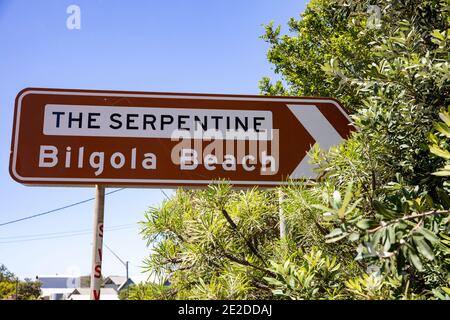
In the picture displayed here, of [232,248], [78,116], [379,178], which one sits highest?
[78,116]

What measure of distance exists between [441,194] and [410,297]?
1.59ft

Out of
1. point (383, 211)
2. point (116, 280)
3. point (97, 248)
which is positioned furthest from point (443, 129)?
point (116, 280)

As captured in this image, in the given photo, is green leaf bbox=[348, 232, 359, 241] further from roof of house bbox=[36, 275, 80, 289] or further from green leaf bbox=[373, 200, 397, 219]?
roof of house bbox=[36, 275, 80, 289]

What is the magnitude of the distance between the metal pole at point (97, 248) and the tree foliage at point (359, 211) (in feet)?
1.46

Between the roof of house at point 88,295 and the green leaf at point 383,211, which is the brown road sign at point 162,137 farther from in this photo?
the green leaf at point 383,211

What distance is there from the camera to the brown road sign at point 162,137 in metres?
3.37

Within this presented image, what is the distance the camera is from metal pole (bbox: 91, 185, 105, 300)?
3.05 meters

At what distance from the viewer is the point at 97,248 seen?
10.2ft

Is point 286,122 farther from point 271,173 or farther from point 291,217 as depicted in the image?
point 291,217

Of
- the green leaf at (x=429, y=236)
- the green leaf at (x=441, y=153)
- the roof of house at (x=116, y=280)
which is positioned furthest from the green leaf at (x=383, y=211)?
the roof of house at (x=116, y=280)

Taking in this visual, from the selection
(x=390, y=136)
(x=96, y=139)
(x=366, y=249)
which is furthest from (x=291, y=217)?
(x=96, y=139)

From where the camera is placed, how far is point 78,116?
11.4 feet

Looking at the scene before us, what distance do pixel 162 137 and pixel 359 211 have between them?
179cm

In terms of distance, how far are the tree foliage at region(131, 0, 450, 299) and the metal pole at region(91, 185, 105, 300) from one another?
44 centimetres
